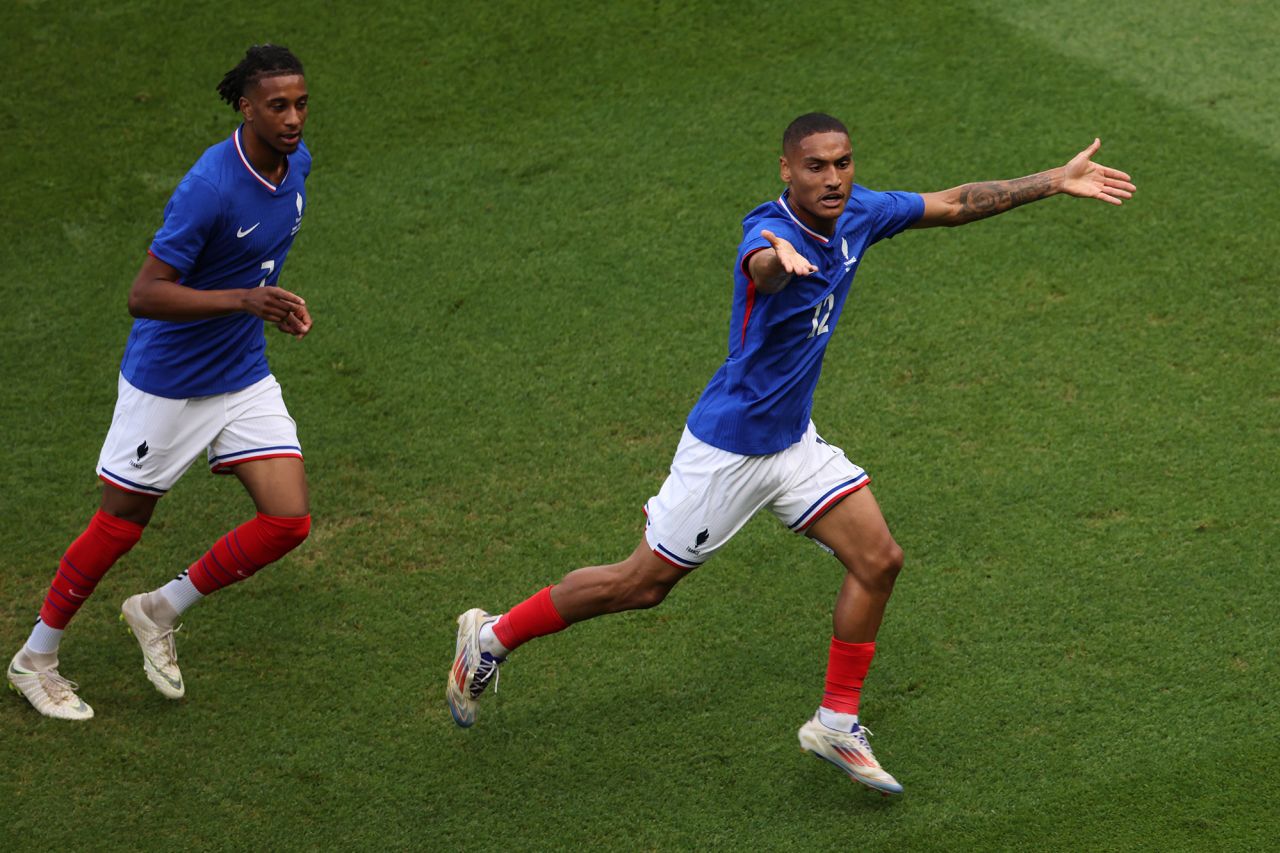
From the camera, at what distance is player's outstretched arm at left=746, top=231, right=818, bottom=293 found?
13.9ft

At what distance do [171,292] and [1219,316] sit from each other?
4.87 meters

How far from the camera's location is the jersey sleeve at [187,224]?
482 centimetres

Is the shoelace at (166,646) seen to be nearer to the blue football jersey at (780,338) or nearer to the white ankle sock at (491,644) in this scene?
the white ankle sock at (491,644)

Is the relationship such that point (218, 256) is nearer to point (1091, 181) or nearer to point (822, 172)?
point (822, 172)

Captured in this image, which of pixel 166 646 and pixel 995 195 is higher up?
pixel 995 195

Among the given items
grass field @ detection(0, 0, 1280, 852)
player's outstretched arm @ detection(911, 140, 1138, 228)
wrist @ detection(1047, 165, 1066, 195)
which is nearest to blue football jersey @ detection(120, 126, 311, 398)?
grass field @ detection(0, 0, 1280, 852)

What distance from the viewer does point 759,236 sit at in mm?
4496

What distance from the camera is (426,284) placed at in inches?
301

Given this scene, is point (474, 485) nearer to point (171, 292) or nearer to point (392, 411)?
point (392, 411)

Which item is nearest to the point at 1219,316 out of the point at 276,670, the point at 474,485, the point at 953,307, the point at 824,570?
the point at 953,307

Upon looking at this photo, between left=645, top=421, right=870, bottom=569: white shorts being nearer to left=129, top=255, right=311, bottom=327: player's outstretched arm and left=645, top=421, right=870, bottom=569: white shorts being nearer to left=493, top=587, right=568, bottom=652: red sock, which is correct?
left=493, top=587, right=568, bottom=652: red sock

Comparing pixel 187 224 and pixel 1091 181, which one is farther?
pixel 1091 181

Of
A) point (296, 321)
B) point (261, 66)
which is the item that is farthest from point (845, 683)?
point (261, 66)

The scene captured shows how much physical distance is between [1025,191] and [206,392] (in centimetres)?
297
